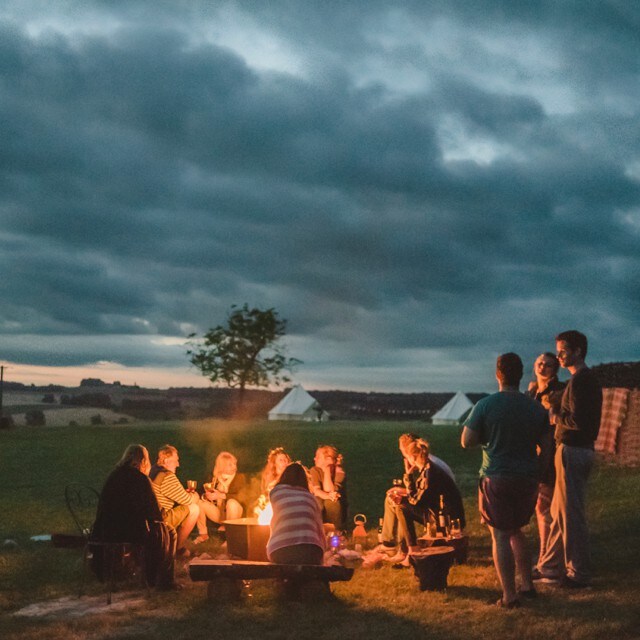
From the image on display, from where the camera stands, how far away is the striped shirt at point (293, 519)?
6.68m

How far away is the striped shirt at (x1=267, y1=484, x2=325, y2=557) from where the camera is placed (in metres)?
6.68

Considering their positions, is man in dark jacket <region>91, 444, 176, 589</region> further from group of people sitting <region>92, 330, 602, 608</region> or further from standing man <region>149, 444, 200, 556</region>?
standing man <region>149, 444, 200, 556</region>

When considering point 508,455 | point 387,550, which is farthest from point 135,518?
point 508,455

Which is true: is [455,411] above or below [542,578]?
above

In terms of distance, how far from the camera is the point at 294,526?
22.0 ft

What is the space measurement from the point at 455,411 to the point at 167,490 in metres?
35.3

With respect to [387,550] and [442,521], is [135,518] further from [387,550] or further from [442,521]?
[442,521]

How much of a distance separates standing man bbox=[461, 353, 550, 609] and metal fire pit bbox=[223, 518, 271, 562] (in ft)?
8.91

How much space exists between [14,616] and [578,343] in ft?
16.6

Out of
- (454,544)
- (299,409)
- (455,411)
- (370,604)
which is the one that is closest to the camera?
(370,604)

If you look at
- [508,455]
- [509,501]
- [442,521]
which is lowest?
[442,521]

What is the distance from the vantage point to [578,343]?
6465 millimetres

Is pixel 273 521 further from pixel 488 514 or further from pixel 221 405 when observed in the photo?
pixel 221 405

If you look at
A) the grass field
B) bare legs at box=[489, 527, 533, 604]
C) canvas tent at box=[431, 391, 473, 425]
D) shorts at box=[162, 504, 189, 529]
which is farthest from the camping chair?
canvas tent at box=[431, 391, 473, 425]
